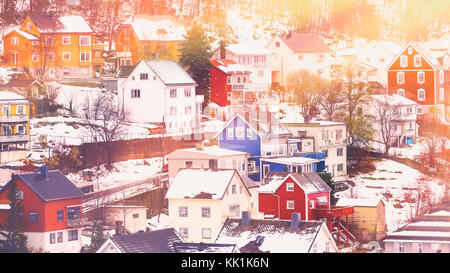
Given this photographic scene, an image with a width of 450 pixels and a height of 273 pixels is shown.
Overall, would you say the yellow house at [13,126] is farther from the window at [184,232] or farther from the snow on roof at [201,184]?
the window at [184,232]

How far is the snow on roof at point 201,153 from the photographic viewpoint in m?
13.6

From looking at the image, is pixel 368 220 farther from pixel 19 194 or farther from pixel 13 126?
pixel 13 126

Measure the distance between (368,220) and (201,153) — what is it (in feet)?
7.38

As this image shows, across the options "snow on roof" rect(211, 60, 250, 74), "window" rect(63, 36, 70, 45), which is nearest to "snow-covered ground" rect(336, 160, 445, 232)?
"snow on roof" rect(211, 60, 250, 74)

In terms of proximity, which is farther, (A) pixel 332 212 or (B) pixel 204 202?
(A) pixel 332 212

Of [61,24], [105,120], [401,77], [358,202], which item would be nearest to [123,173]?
[105,120]

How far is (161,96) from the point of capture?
1421 cm

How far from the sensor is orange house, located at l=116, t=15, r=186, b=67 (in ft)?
44.9

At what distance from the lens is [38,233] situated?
491 inches

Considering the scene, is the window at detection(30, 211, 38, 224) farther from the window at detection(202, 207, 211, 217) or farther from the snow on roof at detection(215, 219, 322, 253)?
the snow on roof at detection(215, 219, 322, 253)

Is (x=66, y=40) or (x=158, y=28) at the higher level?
(x=158, y=28)

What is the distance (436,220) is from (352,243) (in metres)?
1.04

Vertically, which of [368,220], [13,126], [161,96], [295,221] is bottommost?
[368,220]
